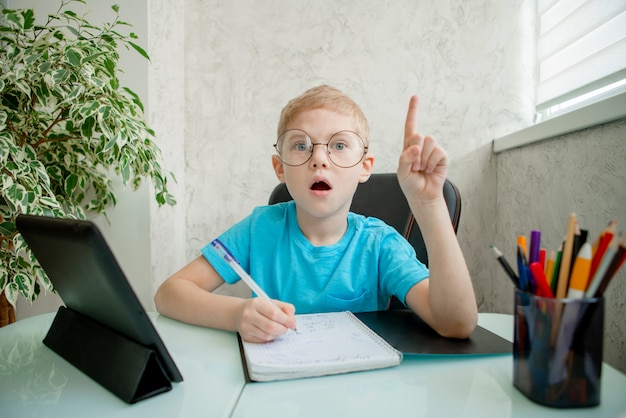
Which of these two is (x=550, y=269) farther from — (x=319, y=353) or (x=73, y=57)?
(x=73, y=57)

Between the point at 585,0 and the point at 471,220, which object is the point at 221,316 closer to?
the point at 471,220

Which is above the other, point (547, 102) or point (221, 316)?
point (547, 102)

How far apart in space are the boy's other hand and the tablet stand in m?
0.16

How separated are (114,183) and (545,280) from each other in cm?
139

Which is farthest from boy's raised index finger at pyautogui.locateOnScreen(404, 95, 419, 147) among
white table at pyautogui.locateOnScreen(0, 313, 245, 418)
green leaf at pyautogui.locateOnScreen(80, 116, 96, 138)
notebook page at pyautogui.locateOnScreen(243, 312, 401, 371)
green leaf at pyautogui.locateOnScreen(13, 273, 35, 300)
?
green leaf at pyautogui.locateOnScreen(13, 273, 35, 300)

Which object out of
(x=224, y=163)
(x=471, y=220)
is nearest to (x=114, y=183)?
(x=224, y=163)

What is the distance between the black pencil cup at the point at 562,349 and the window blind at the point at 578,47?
1.10m

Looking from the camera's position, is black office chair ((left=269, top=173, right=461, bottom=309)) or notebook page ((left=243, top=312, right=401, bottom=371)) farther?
black office chair ((left=269, top=173, right=461, bottom=309))

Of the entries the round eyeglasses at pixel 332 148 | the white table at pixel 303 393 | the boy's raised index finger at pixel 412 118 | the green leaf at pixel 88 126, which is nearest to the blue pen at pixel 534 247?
the white table at pixel 303 393

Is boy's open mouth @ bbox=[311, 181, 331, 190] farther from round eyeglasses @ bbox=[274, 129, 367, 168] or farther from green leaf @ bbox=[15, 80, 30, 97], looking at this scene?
green leaf @ bbox=[15, 80, 30, 97]

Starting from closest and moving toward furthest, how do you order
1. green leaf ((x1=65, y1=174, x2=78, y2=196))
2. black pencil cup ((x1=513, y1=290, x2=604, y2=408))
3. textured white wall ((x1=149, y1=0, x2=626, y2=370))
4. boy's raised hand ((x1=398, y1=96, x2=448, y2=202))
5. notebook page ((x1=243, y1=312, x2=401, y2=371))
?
black pencil cup ((x1=513, y1=290, x2=604, y2=408)) < notebook page ((x1=243, y1=312, x2=401, y2=371)) < boy's raised hand ((x1=398, y1=96, x2=448, y2=202)) < green leaf ((x1=65, y1=174, x2=78, y2=196)) < textured white wall ((x1=149, y1=0, x2=626, y2=370))

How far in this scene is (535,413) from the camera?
41 cm

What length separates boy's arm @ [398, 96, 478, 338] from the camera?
24.5 inches

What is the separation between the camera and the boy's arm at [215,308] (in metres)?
0.59
